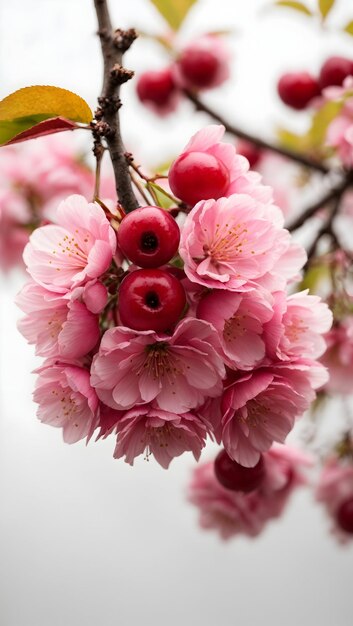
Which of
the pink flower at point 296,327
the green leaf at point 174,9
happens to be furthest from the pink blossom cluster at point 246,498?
the green leaf at point 174,9

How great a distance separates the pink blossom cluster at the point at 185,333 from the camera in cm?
68

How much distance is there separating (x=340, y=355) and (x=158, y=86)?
2.85 ft

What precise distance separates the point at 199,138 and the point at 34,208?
0.81m

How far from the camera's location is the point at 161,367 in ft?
2.35

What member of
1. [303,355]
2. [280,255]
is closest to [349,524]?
[303,355]

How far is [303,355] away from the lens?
771 millimetres

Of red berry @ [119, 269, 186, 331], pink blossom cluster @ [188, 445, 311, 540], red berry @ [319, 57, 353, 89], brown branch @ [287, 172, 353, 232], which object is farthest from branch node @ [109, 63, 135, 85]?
red berry @ [319, 57, 353, 89]

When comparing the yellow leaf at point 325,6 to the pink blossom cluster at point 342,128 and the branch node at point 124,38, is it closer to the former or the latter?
the pink blossom cluster at point 342,128

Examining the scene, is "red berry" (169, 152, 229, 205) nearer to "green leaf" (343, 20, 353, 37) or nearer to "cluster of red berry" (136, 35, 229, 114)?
"green leaf" (343, 20, 353, 37)

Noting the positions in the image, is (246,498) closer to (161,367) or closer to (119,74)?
(161,367)

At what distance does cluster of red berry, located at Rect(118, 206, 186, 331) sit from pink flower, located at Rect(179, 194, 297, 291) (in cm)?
4

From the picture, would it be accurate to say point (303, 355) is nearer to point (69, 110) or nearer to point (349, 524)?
point (69, 110)

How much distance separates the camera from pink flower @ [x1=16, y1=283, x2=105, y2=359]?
0.68 m

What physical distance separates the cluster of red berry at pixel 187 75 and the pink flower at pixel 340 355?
789mm
